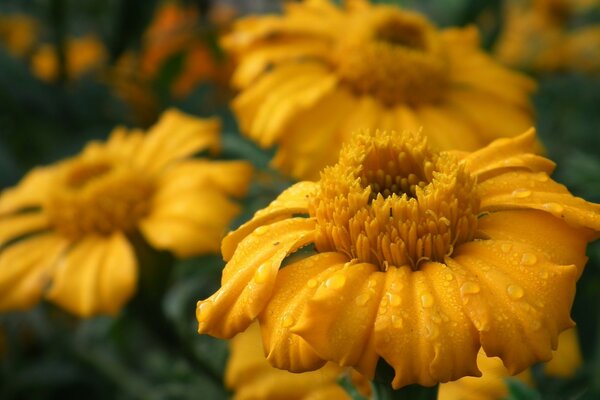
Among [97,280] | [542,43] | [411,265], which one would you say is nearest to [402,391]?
[411,265]

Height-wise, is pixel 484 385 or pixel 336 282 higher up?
pixel 336 282

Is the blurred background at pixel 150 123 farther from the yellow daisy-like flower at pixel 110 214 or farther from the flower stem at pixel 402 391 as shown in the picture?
the flower stem at pixel 402 391

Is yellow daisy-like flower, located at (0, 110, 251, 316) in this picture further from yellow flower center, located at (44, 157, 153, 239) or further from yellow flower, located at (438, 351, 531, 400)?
yellow flower, located at (438, 351, 531, 400)

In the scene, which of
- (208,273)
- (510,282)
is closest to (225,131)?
(208,273)

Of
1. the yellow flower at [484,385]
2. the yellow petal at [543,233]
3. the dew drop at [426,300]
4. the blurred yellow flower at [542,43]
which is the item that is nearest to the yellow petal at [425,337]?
the dew drop at [426,300]

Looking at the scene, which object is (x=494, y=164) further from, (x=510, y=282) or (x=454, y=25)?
(x=454, y=25)

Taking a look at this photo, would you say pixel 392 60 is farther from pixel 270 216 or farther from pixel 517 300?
pixel 517 300

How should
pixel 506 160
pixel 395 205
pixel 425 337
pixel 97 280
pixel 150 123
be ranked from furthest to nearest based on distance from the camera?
pixel 150 123 < pixel 97 280 < pixel 506 160 < pixel 395 205 < pixel 425 337
